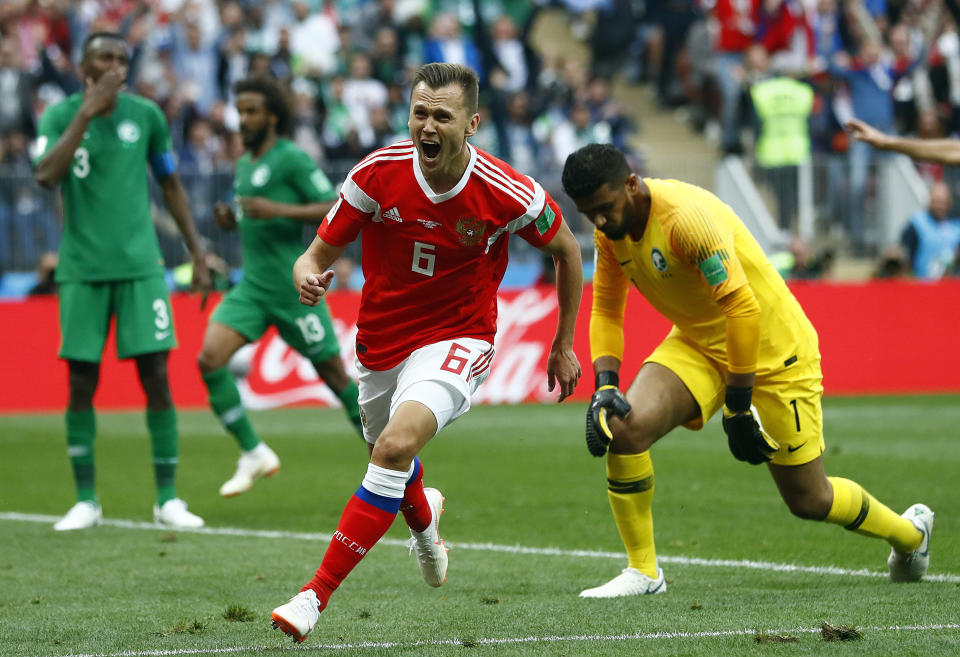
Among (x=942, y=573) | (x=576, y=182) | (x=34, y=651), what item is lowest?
(x=942, y=573)

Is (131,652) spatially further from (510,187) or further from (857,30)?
(857,30)

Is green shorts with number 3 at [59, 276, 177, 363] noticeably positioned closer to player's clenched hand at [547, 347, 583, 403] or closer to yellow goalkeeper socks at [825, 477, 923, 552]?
player's clenched hand at [547, 347, 583, 403]

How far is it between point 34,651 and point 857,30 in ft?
71.0

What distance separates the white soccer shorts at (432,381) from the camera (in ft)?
18.6

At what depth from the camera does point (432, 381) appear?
5.72 m

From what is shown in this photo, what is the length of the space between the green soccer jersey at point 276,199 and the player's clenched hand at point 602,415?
3.82 meters

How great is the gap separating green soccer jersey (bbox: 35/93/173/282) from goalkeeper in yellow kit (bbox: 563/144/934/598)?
124 inches

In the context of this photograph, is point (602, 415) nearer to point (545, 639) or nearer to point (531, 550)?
point (545, 639)

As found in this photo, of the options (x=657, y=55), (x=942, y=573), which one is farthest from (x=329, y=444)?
(x=657, y=55)

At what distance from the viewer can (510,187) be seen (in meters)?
5.93

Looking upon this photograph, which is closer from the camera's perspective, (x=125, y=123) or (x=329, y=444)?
(x=125, y=123)

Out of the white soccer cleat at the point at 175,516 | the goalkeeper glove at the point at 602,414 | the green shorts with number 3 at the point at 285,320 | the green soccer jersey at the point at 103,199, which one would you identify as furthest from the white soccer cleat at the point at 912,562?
the green soccer jersey at the point at 103,199

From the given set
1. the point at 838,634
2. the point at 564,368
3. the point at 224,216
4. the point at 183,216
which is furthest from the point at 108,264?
the point at 838,634

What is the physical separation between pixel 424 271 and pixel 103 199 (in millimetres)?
3391
